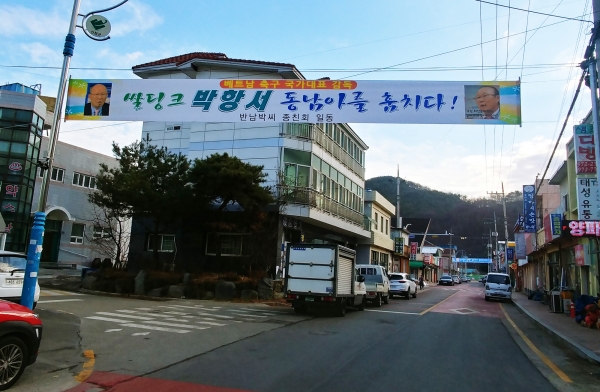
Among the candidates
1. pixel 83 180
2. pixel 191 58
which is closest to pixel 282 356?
pixel 191 58

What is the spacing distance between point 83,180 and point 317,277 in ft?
98.7

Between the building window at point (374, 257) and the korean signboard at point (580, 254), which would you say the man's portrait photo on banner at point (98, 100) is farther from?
the building window at point (374, 257)

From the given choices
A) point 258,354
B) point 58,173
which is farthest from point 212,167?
point 58,173

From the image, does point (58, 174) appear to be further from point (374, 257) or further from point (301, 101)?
point (301, 101)

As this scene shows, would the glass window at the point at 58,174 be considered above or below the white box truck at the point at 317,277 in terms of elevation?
above

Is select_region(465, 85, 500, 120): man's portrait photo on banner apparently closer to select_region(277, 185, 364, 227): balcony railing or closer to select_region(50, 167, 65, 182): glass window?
select_region(277, 185, 364, 227): balcony railing

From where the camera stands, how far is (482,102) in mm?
10055

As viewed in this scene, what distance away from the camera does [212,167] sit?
73.0 feet

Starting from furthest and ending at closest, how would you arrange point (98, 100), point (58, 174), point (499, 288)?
point (58, 174), point (499, 288), point (98, 100)

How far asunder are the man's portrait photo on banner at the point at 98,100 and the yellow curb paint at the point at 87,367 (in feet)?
18.2

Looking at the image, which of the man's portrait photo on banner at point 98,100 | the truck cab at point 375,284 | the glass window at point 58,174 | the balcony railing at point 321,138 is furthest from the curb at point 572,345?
the glass window at point 58,174

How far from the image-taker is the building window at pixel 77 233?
38188mm

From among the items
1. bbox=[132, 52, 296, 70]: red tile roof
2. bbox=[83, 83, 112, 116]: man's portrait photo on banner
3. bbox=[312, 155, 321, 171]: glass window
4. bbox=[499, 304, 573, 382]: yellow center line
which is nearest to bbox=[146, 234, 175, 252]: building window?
bbox=[312, 155, 321, 171]: glass window

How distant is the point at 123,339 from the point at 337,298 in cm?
810
